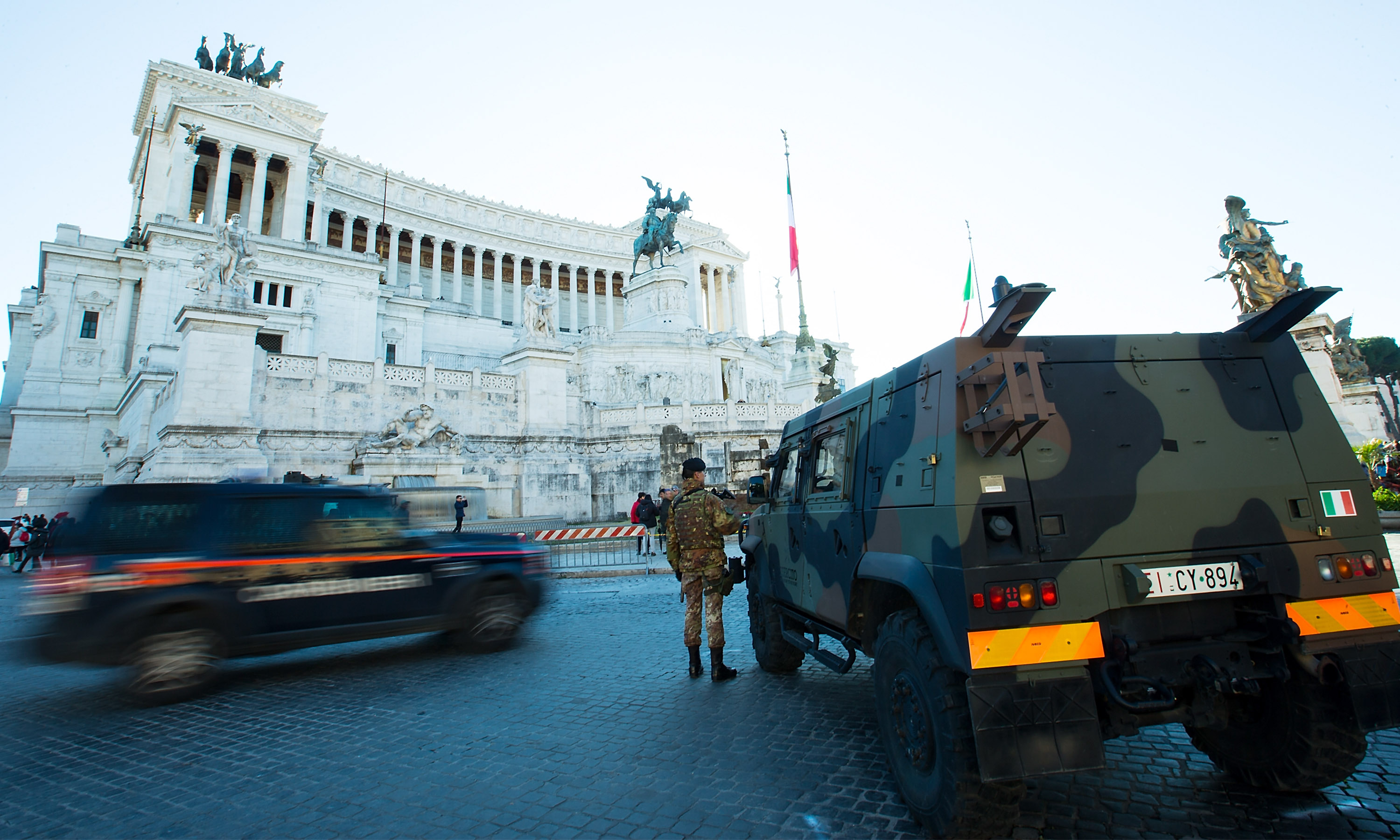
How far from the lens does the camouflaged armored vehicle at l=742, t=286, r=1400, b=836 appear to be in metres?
2.78

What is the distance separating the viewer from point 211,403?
61.5 feet

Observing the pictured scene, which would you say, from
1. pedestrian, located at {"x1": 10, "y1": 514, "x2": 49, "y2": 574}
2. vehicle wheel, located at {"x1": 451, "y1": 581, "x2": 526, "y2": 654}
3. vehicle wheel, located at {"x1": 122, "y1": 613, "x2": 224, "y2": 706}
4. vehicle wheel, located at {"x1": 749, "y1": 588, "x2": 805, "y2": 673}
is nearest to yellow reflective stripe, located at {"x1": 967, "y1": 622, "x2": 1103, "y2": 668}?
vehicle wheel, located at {"x1": 749, "y1": 588, "x2": 805, "y2": 673}

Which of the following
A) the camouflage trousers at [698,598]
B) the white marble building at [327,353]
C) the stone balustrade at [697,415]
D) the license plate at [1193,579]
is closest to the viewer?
the license plate at [1193,579]

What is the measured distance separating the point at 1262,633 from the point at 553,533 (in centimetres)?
1459

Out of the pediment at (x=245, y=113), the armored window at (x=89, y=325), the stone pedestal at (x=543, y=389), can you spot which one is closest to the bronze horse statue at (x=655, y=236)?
the stone pedestal at (x=543, y=389)

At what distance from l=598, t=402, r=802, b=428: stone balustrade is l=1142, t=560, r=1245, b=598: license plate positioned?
21.9 m

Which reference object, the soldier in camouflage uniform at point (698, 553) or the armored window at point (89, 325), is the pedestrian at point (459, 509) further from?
the armored window at point (89, 325)

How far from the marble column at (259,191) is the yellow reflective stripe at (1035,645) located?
53.4m

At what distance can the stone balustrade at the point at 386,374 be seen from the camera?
20.6 metres

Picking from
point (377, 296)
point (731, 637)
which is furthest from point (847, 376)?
point (731, 637)

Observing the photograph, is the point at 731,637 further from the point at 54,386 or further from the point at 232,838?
the point at 54,386

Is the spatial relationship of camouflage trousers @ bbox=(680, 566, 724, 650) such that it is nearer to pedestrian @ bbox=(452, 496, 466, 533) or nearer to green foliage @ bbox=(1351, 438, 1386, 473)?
pedestrian @ bbox=(452, 496, 466, 533)

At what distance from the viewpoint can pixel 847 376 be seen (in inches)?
2205

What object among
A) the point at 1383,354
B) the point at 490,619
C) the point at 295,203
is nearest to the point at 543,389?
the point at 490,619
